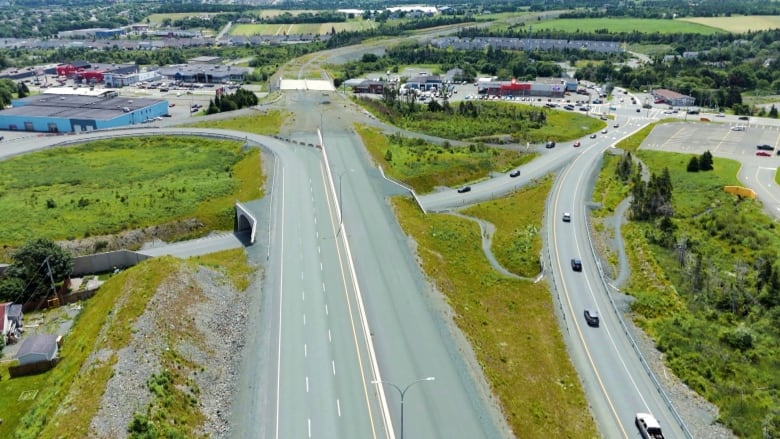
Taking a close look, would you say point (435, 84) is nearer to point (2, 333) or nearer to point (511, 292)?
point (511, 292)

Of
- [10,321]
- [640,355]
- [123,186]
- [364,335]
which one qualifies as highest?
[123,186]

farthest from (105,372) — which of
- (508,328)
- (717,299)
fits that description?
(717,299)

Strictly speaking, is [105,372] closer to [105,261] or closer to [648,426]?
[105,261]

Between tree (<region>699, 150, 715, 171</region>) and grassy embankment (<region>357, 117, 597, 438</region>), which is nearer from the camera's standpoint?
grassy embankment (<region>357, 117, 597, 438</region>)

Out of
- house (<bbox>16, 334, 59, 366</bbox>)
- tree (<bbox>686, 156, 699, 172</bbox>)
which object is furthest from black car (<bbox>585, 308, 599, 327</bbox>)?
tree (<bbox>686, 156, 699, 172</bbox>)

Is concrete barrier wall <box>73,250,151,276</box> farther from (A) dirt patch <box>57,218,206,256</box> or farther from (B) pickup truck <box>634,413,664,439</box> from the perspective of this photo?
(B) pickup truck <box>634,413,664,439</box>


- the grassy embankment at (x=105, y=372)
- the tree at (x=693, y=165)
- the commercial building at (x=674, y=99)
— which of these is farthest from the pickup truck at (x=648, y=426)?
the commercial building at (x=674, y=99)
